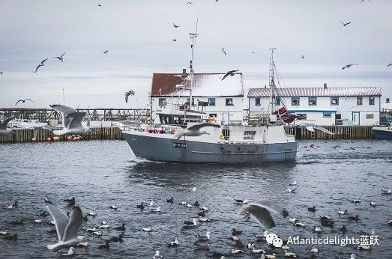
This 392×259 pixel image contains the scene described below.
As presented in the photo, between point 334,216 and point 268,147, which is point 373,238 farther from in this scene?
point 268,147

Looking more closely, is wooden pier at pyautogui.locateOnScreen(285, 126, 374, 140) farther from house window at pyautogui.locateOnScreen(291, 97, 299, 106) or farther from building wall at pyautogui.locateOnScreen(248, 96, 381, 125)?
house window at pyautogui.locateOnScreen(291, 97, 299, 106)

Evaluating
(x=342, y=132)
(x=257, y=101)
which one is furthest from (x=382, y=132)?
(x=257, y=101)

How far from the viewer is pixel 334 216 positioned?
2842cm

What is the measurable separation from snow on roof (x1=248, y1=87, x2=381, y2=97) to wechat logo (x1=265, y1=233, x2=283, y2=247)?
72032mm

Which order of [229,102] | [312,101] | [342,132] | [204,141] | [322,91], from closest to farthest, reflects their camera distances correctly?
[204,141] < [229,102] < [342,132] < [312,101] < [322,91]

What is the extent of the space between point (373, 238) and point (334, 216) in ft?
16.0

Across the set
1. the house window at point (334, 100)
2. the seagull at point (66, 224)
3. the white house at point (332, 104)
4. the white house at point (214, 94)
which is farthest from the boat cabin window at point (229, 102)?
the seagull at point (66, 224)

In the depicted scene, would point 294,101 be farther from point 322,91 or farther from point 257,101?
point 257,101

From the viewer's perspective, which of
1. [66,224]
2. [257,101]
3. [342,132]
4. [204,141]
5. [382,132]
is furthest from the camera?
[257,101]

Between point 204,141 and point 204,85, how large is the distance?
3700 cm

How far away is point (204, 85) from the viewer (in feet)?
285

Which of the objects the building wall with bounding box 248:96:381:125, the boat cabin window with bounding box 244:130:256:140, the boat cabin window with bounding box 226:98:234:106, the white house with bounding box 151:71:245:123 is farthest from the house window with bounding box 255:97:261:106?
the boat cabin window with bounding box 244:130:256:140

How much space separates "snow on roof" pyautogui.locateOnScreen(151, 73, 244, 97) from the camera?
85.3m

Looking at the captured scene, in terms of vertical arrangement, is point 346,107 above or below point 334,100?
below
